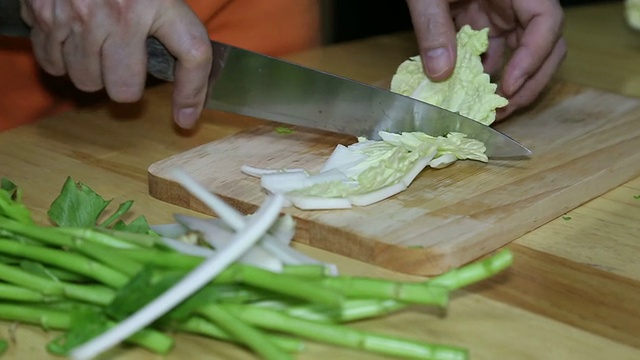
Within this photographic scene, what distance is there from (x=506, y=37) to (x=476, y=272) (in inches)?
42.5

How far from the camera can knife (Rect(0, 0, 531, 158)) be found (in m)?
1.77

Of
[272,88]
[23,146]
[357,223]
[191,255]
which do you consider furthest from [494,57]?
[191,255]

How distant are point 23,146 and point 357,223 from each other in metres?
0.74

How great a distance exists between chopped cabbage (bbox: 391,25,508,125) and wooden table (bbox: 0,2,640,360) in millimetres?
296

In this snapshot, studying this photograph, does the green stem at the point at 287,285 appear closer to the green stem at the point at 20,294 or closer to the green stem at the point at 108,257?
the green stem at the point at 108,257

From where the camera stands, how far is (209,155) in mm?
1774

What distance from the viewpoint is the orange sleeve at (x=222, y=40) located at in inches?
87.3

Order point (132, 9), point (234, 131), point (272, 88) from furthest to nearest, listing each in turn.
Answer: point (234, 131), point (272, 88), point (132, 9)

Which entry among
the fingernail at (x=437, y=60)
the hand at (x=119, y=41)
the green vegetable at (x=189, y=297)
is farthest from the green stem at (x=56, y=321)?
the fingernail at (x=437, y=60)

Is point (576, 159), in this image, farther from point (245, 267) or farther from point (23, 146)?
point (23, 146)

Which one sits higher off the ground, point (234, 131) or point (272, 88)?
point (272, 88)

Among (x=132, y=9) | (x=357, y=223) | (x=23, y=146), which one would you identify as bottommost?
(x=23, y=146)

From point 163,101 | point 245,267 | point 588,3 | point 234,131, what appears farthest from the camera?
point 588,3

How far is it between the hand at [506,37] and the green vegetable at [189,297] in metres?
0.72
